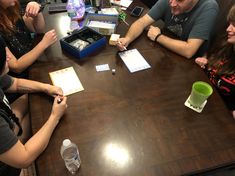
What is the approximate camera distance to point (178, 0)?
1.63m

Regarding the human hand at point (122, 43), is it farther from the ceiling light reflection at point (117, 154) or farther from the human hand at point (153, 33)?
the ceiling light reflection at point (117, 154)

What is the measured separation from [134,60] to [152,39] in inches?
12.0

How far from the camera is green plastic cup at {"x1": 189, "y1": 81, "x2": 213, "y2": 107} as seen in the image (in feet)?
3.88

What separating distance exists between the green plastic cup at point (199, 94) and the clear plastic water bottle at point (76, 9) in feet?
3.73

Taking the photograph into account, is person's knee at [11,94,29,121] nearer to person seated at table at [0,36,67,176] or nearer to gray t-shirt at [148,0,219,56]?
person seated at table at [0,36,67,176]

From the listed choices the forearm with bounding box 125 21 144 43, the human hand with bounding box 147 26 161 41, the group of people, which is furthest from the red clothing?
the forearm with bounding box 125 21 144 43

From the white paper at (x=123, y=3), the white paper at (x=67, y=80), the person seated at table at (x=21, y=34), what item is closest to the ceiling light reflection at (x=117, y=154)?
the white paper at (x=67, y=80)

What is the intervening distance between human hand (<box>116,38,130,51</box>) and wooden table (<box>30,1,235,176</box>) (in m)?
0.10

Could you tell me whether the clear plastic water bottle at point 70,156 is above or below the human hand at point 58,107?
below

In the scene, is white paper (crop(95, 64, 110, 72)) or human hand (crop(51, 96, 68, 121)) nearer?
human hand (crop(51, 96, 68, 121))

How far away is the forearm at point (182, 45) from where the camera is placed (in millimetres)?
1579

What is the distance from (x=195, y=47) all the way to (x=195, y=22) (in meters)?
0.21

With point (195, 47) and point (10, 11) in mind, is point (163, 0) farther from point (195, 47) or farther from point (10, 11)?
point (10, 11)

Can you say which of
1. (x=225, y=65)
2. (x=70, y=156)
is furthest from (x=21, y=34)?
(x=225, y=65)
